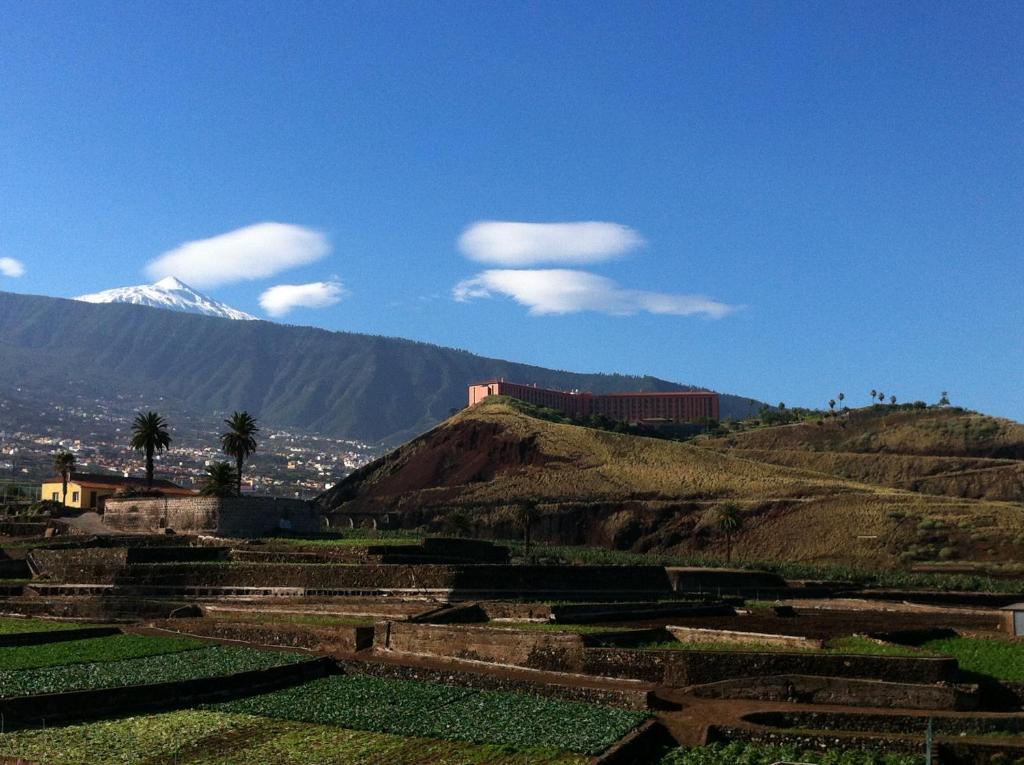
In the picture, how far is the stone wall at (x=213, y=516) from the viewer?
56812 mm

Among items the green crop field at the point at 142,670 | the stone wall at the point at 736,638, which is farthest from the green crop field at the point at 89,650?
the stone wall at the point at 736,638

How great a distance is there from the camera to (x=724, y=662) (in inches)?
954

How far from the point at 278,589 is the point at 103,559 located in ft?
26.7

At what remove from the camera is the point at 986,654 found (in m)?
26.9

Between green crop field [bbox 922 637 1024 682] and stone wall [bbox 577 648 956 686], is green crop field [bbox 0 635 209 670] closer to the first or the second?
stone wall [bbox 577 648 956 686]

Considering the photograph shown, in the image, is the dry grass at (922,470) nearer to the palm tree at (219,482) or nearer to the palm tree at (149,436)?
the palm tree at (149,436)

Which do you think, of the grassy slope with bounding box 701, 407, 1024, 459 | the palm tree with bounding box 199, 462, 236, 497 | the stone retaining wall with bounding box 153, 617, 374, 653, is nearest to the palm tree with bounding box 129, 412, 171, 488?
the palm tree with bounding box 199, 462, 236, 497

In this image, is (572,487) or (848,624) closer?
(848,624)

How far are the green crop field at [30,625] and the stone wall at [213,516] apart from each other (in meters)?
18.3

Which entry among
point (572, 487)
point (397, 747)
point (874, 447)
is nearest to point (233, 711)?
point (397, 747)

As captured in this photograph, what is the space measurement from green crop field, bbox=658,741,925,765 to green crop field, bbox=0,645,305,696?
441 inches

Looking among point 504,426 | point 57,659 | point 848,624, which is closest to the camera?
point 57,659

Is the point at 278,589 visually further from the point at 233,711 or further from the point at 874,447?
the point at 874,447

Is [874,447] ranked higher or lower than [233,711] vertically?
higher
